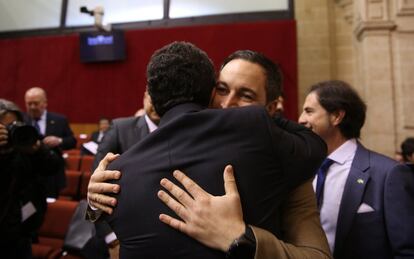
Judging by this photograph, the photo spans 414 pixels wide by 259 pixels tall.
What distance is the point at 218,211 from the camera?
71cm

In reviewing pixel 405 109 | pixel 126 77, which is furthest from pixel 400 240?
pixel 126 77

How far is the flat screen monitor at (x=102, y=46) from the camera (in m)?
5.95

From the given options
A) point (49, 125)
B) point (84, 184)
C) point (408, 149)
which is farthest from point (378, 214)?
point (49, 125)

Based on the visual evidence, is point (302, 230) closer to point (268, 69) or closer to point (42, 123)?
point (268, 69)

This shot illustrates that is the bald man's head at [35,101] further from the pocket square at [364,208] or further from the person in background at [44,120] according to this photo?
the pocket square at [364,208]

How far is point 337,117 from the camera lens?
1432 millimetres

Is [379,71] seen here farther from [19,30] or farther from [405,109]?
[19,30]

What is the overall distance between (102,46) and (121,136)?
4.75 m

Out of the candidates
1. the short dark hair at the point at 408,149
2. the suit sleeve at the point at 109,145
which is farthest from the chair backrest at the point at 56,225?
the short dark hair at the point at 408,149

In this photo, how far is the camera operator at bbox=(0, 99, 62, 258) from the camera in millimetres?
1637

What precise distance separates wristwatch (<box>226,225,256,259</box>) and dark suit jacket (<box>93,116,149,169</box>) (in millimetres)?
1097

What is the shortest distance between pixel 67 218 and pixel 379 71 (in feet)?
12.4

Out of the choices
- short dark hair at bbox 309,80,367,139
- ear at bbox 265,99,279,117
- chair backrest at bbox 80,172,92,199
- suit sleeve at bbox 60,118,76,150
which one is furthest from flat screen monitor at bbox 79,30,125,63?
ear at bbox 265,99,279,117

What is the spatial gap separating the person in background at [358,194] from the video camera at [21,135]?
1344 mm
